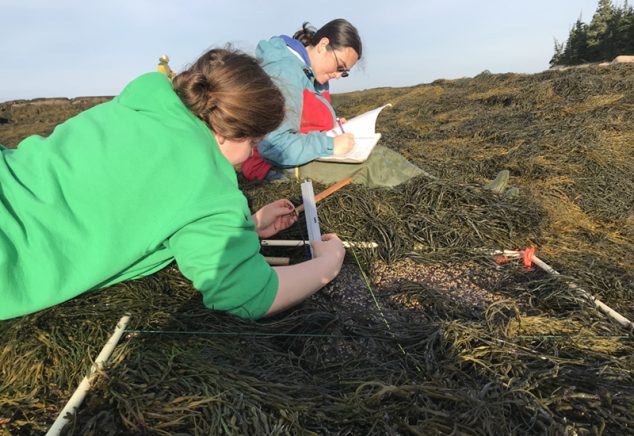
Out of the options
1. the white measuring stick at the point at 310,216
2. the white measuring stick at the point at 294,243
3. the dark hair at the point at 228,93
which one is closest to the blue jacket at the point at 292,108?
the white measuring stick at the point at 310,216

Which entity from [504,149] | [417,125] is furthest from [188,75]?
[417,125]

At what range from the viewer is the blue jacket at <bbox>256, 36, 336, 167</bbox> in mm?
2832

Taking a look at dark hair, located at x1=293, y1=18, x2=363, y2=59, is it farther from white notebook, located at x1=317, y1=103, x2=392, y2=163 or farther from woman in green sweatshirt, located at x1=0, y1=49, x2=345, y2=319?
woman in green sweatshirt, located at x1=0, y1=49, x2=345, y2=319

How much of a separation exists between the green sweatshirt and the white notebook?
5.99 feet

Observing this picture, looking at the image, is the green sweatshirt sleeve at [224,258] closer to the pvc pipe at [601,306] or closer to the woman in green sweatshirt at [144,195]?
the woman in green sweatshirt at [144,195]

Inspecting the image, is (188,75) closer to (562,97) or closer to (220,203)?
(220,203)

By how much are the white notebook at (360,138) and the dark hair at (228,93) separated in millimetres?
1669

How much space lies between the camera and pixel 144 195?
1.28 meters

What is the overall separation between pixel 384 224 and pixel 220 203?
58.7 inches

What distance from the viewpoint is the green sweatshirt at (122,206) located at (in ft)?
3.92

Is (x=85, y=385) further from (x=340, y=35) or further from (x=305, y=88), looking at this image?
(x=340, y=35)

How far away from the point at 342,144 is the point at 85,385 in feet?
7.73

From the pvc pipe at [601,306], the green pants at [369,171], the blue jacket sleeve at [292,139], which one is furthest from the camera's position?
the green pants at [369,171]

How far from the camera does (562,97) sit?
23.7ft
